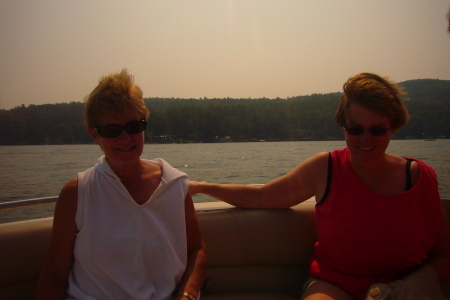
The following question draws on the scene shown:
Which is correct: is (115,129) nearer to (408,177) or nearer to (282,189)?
(282,189)

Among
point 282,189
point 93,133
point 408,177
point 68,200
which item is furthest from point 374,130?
point 68,200

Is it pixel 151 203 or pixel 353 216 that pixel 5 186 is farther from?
pixel 353 216

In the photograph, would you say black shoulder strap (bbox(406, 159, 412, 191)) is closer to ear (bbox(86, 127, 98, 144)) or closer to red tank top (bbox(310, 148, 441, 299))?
red tank top (bbox(310, 148, 441, 299))

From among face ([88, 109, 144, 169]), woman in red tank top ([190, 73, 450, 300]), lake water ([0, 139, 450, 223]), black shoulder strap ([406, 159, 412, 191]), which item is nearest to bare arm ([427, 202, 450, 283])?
woman in red tank top ([190, 73, 450, 300])

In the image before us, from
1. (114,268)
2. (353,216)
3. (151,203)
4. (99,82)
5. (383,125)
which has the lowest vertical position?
(114,268)

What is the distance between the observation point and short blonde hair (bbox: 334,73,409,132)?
5.41 ft

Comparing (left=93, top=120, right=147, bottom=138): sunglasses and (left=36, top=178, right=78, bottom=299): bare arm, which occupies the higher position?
(left=93, top=120, right=147, bottom=138): sunglasses

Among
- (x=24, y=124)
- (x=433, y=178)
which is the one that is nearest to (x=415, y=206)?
(x=433, y=178)

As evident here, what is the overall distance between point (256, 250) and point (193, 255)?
510 millimetres

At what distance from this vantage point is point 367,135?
167 centimetres

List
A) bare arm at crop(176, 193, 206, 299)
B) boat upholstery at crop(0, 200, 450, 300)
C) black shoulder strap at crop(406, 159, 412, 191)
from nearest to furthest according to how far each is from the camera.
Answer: bare arm at crop(176, 193, 206, 299) → black shoulder strap at crop(406, 159, 412, 191) → boat upholstery at crop(0, 200, 450, 300)

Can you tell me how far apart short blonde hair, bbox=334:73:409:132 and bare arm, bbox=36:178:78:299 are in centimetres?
131

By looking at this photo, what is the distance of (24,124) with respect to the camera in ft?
15.2

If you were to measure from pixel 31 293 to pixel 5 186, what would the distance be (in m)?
6.50
